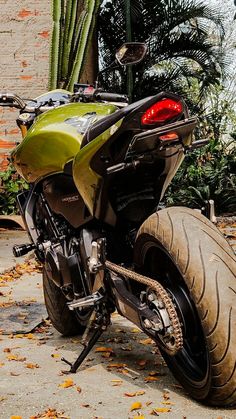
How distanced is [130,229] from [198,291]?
0.75 m

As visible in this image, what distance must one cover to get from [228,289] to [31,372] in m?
1.12

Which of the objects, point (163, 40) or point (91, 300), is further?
point (163, 40)

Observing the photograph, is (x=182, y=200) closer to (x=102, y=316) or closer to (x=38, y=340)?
(x=38, y=340)

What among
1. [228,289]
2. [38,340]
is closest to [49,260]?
[38,340]

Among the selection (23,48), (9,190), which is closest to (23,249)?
(9,190)

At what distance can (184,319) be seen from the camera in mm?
2766

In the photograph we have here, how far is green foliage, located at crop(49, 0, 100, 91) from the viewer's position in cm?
881

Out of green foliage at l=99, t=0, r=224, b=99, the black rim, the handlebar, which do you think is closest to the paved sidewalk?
the black rim

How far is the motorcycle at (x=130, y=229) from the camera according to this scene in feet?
8.70

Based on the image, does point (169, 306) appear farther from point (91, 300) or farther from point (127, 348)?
point (127, 348)

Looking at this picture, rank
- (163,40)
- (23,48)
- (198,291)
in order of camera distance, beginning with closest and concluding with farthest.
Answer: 1. (198,291)
2. (23,48)
3. (163,40)

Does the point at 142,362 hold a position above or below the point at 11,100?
below

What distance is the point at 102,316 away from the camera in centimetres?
325

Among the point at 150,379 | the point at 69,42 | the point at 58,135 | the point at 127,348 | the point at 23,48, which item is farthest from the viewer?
the point at 23,48
